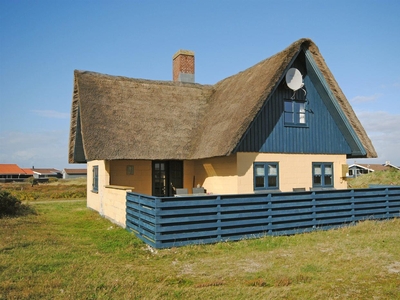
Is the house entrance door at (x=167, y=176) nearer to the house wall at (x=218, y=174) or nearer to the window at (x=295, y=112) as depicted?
the house wall at (x=218, y=174)


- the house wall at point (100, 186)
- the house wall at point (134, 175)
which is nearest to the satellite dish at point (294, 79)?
the house wall at point (134, 175)

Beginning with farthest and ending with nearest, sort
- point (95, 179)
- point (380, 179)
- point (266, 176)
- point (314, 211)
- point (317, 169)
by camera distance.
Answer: point (380, 179) < point (95, 179) < point (317, 169) < point (266, 176) < point (314, 211)

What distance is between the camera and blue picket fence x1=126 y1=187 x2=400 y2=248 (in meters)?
10.6

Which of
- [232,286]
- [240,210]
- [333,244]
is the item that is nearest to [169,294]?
[232,286]

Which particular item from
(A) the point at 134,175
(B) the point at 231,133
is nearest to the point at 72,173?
(A) the point at 134,175

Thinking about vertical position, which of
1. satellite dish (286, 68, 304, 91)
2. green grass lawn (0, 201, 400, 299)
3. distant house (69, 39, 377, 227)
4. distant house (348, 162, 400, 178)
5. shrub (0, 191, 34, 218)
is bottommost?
green grass lawn (0, 201, 400, 299)

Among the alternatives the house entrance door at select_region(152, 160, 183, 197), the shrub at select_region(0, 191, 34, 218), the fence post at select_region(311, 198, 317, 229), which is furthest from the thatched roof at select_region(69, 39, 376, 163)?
the shrub at select_region(0, 191, 34, 218)

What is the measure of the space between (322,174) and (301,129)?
2.38 meters

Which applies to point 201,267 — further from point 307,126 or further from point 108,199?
point 307,126

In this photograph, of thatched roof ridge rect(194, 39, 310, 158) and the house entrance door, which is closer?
thatched roof ridge rect(194, 39, 310, 158)

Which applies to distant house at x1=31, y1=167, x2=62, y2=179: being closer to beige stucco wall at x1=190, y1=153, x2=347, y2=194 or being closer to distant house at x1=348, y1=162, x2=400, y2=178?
distant house at x1=348, y1=162, x2=400, y2=178

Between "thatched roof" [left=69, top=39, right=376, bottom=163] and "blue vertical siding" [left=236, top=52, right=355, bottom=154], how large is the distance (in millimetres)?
641

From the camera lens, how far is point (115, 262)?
8.99m

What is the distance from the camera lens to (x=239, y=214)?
11.6 metres
